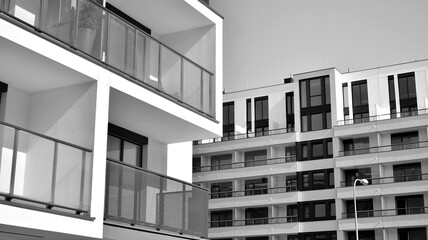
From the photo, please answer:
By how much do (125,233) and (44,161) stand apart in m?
2.52

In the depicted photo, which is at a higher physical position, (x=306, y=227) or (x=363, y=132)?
(x=363, y=132)

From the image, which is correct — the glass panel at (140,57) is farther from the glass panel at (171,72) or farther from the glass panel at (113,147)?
the glass panel at (113,147)

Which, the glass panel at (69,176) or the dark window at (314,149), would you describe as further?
the dark window at (314,149)

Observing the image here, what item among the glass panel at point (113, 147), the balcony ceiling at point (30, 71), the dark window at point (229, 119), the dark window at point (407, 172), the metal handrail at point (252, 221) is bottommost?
the glass panel at point (113, 147)

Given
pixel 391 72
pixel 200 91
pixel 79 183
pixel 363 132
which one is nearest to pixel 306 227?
pixel 363 132

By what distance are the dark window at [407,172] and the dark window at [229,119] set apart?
2239 centimetres

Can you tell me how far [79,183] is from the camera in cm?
1315

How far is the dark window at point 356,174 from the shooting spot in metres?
75.4

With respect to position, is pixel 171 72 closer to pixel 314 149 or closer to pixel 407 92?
pixel 314 149

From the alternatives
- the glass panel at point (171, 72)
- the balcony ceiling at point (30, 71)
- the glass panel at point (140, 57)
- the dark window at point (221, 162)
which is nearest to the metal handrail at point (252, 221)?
the dark window at point (221, 162)

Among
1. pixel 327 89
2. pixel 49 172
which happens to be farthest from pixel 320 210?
pixel 49 172

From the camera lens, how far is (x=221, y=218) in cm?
8325

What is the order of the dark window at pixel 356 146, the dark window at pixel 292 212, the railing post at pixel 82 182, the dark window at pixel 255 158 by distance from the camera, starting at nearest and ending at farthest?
the railing post at pixel 82 182
the dark window at pixel 356 146
the dark window at pixel 292 212
the dark window at pixel 255 158

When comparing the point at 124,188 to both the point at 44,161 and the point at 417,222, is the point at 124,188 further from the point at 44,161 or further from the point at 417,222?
the point at 417,222
